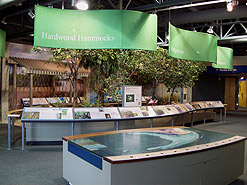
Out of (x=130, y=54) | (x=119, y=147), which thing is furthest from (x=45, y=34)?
(x=130, y=54)

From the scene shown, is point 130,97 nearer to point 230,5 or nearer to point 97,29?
point 97,29

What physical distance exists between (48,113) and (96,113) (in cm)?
112

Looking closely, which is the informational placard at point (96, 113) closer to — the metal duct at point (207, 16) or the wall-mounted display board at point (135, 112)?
the wall-mounted display board at point (135, 112)

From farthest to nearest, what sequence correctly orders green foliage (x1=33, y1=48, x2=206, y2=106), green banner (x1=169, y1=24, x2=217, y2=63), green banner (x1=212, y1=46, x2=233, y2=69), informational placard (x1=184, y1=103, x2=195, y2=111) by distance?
informational placard (x1=184, y1=103, x2=195, y2=111) → green banner (x1=212, y1=46, x2=233, y2=69) → green foliage (x1=33, y1=48, x2=206, y2=106) → green banner (x1=169, y1=24, x2=217, y2=63)

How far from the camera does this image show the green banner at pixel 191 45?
519cm

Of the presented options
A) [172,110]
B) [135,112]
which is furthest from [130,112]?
[172,110]

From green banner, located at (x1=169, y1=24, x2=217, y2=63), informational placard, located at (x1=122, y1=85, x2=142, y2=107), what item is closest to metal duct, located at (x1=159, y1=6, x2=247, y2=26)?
green banner, located at (x1=169, y1=24, x2=217, y2=63)

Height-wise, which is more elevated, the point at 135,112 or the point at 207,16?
the point at 207,16

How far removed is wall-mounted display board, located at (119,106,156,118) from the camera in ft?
21.5

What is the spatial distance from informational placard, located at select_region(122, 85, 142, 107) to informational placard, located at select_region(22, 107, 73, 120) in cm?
145

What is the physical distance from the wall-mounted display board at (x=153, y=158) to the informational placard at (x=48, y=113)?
231cm

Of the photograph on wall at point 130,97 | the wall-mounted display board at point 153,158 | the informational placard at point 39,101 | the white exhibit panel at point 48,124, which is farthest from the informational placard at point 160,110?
the informational placard at point 39,101

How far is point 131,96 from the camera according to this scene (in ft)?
23.0

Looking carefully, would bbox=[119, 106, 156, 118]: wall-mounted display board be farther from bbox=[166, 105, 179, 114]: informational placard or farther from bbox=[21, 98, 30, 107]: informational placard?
bbox=[21, 98, 30, 107]: informational placard
